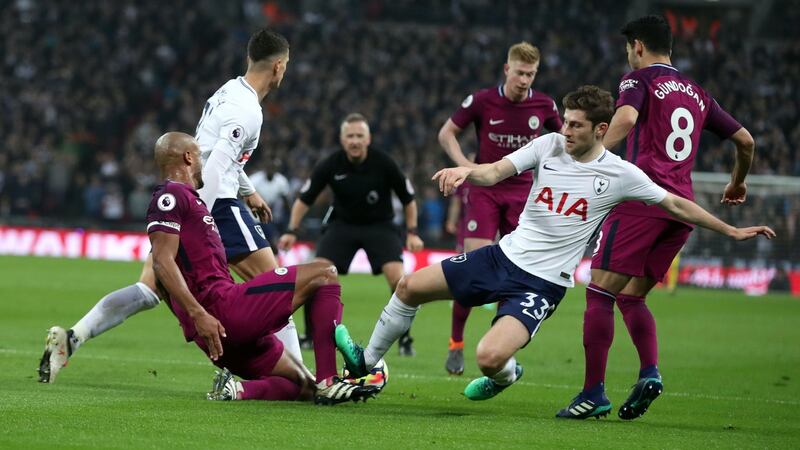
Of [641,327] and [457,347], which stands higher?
[641,327]

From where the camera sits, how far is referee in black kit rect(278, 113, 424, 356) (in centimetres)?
1195

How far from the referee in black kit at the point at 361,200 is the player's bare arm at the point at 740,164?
156 inches

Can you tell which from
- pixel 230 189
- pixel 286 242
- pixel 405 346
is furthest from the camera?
pixel 286 242

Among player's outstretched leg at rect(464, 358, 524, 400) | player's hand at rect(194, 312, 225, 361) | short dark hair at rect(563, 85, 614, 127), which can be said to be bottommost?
player's outstretched leg at rect(464, 358, 524, 400)

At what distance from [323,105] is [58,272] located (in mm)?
10585

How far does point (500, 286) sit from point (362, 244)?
4683 mm

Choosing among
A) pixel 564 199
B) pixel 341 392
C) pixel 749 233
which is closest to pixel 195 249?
pixel 341 392

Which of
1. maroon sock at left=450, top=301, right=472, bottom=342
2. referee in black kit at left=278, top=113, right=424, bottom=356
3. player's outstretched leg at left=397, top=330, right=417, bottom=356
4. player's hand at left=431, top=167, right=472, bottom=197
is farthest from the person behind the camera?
referee in black kit at left=278, top=113, right=424, bottom=356

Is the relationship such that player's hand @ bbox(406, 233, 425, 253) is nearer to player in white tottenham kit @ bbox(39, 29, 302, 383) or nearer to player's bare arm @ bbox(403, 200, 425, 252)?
player's bare arm @ bbox(403, 200, 425, 252)

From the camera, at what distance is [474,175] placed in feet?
23.8

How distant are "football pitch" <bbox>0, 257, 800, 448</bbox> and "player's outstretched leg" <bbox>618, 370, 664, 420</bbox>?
83 millimetres

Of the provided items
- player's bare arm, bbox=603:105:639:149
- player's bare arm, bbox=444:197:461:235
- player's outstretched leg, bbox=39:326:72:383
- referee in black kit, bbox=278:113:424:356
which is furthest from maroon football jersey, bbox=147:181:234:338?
player's bare arm, bbox=444:197:461:235

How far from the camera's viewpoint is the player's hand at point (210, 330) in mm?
6891

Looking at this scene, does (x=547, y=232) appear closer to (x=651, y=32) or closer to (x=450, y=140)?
(x=651, y=32)
